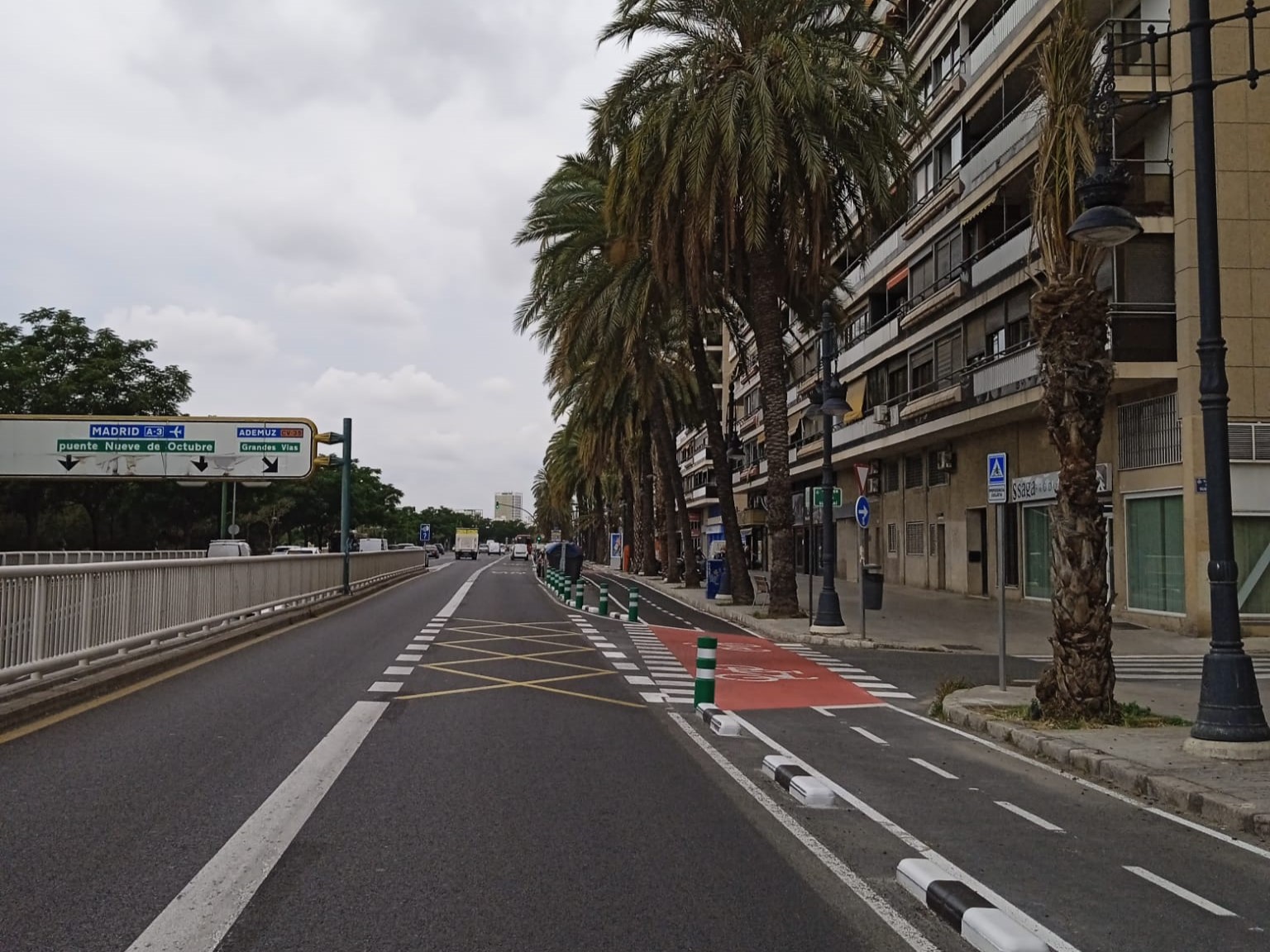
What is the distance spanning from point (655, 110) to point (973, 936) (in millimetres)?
20095

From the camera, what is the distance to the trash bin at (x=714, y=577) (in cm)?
3038

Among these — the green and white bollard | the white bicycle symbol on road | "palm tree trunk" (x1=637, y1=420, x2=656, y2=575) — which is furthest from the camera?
"palm tree trunk" (x1=637, y1=420, x2=656, y2=575)

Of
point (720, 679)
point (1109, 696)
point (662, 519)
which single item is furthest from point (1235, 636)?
point (662, 519)

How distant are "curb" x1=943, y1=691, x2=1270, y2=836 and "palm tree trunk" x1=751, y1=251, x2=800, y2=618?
13.0 m

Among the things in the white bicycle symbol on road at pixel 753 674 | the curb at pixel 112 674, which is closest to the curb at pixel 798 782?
the white bicycle symbol on road at pixel 753 674

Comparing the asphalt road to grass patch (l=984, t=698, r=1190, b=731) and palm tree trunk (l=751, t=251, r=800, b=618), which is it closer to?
grass patch (l=984, t=698, r=1190, b=731)

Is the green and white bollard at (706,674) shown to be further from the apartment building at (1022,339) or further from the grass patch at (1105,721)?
the apartment building at (1022,339)

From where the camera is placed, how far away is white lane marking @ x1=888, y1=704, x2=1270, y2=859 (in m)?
6.56

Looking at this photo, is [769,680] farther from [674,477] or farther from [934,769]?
[674,477]

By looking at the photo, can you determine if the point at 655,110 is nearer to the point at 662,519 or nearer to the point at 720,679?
the point at 720,679

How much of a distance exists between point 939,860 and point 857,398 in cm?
3731

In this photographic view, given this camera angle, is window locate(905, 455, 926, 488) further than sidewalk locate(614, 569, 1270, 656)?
Yes

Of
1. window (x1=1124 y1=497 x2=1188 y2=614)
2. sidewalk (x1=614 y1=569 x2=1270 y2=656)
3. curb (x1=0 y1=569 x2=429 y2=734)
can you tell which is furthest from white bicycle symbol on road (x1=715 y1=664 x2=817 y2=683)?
window (x1=1124 y1=497 x2=1188 y2=614)

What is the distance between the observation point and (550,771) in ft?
26.1
